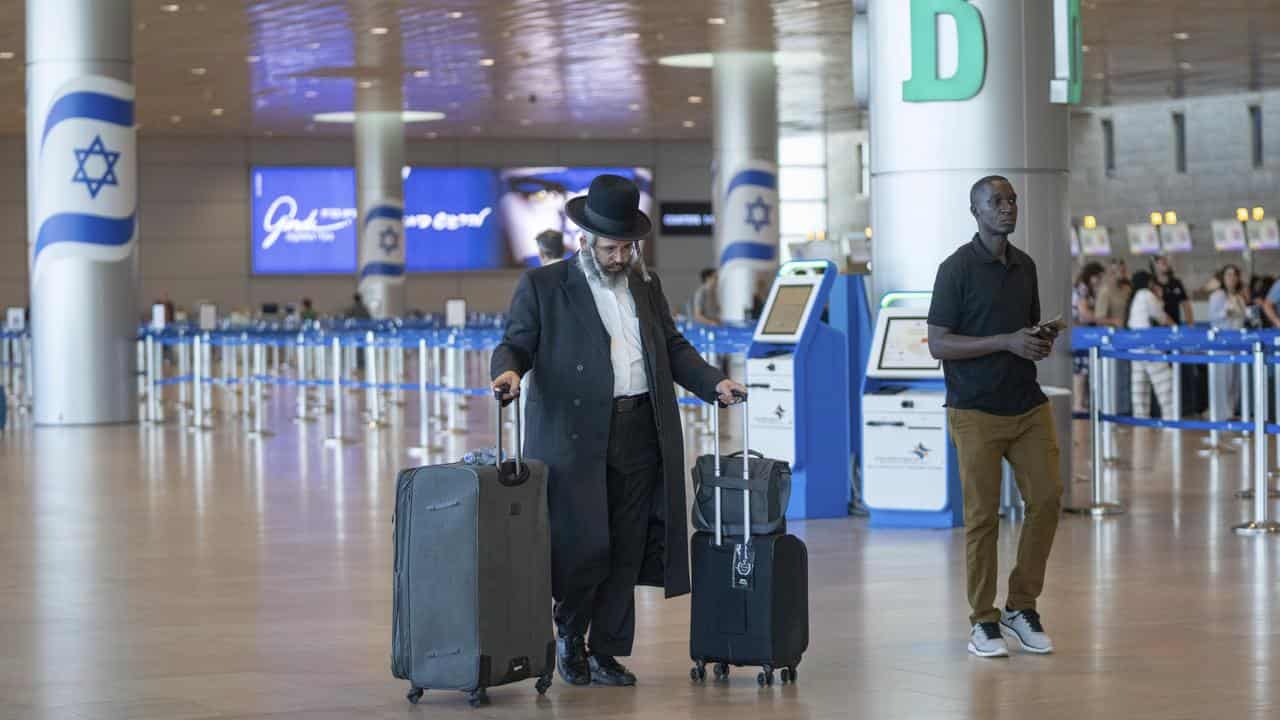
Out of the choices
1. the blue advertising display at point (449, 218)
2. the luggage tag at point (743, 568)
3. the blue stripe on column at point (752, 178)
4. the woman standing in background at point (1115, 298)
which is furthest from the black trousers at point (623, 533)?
the blue advertising display at point (449, 218)

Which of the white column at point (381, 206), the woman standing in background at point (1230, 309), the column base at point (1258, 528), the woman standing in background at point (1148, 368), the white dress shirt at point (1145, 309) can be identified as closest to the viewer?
the column base at point (1258, 528)

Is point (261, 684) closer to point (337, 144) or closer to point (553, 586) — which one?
point (553, 586)

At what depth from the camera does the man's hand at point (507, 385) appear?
5.27 meters

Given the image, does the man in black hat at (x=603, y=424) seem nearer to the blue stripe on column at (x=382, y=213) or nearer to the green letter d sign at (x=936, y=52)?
the green letter d sign at (x=936, y=52)

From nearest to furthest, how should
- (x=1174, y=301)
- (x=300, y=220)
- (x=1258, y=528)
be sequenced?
(x=1258, y=528) → (x=1174, y=301) → (x=300, y=220)

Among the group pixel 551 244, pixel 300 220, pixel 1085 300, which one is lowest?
pixel 1085 300

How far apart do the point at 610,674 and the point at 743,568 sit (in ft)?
1.72

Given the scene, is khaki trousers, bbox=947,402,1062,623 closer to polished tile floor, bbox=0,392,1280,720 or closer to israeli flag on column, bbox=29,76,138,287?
polished tile floor, bbox=0,392,1280,720

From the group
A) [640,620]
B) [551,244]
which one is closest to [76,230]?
[551,244]

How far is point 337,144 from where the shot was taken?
4197cm

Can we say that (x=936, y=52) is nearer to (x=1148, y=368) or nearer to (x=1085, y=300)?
(x=1148, y=368)

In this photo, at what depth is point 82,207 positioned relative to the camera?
18078mm

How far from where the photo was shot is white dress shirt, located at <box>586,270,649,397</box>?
562 centimetres

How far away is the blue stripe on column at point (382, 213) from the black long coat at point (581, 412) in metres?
30.2
